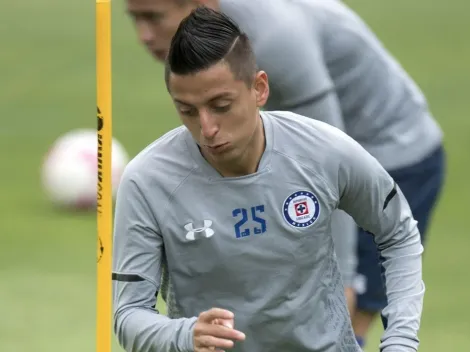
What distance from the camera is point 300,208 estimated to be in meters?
4.55

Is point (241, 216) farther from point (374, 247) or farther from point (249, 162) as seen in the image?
point (374, 247)

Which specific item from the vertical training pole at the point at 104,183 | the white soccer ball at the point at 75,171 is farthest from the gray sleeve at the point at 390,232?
the white soccer ball at the point at 75,171

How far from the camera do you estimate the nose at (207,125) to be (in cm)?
429

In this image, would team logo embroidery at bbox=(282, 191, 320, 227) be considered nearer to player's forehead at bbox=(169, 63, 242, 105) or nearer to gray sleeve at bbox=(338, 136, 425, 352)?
gray sleeve at bbox=(338, 136, 425, 352)

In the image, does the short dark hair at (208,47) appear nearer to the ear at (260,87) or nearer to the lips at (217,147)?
the ear at (260,87)

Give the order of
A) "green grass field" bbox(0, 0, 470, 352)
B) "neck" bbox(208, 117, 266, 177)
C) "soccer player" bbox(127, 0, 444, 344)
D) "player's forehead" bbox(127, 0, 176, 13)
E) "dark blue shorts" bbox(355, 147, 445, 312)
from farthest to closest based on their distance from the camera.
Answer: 1. "green grass field" bbox(0, 0, 470, 352)
2. "dark blue shorts" bbox(355, 147, 445, 312)
3. "soccer player" bbox(127, 0, 444, 344)
4. "player's forehead" bbox(127, 0, 176, 13)
5. "neck" bbox(208, 117, 266, 177)

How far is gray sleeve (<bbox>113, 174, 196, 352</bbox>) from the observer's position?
4.43 metres

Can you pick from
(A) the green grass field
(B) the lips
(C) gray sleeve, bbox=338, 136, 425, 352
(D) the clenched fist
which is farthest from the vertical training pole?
(A) the green grass field

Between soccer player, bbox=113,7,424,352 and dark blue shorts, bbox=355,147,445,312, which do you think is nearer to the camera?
soccer player, bbox=113,7,424,352

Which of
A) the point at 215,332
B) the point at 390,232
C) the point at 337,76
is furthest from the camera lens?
the point at 337,76

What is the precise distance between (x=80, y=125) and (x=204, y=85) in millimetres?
10221

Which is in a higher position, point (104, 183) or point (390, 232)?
point (104, 183)

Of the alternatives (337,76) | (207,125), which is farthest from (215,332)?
(337,76)

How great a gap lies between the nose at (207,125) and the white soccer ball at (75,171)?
7.14 metres
